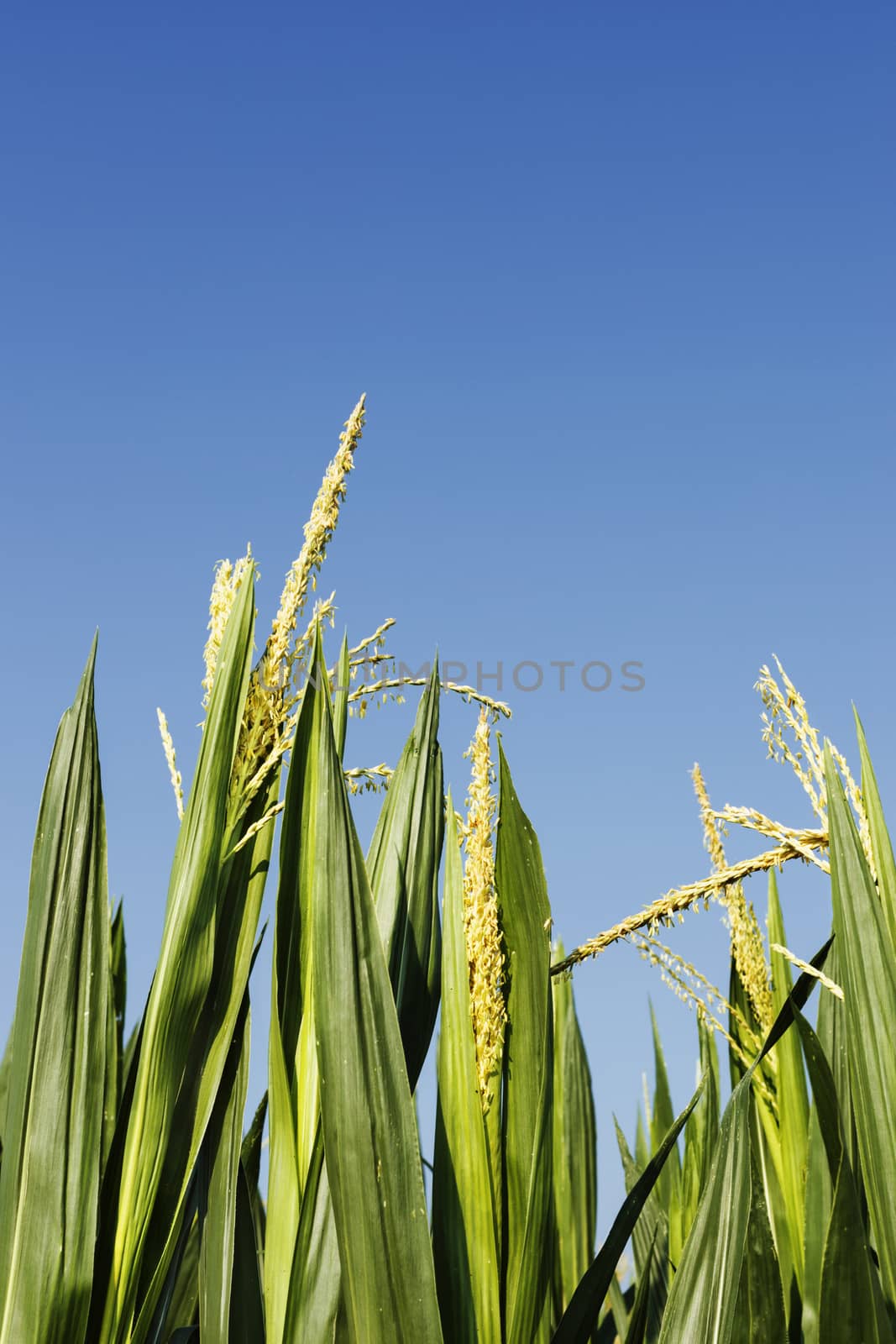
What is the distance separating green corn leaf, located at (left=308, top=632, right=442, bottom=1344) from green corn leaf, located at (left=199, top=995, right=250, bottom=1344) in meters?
0.28

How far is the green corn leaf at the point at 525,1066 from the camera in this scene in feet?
4.41

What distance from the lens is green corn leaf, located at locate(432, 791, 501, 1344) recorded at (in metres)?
1.37

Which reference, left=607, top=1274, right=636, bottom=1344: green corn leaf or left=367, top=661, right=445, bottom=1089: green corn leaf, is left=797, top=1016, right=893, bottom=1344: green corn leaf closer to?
left=367, top=661, right=445, bottom=1089: green corn leaf

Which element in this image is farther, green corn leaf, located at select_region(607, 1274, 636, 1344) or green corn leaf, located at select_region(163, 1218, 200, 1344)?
green corn leaf, located at select_region(607, 1274, 636, 1344)

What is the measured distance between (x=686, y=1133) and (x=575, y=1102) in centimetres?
61

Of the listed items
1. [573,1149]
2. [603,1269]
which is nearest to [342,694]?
[603,1269]

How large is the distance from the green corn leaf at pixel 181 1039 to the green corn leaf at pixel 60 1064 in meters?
0.05

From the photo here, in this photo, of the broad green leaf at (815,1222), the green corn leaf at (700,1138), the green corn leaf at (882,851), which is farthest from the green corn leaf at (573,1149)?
the green corn leaf at (882,851)

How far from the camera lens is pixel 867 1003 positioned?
136 cm

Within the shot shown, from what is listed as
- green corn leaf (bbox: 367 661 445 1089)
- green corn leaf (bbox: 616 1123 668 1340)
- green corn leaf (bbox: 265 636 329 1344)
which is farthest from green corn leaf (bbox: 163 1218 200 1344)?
green corn leaf (bbox: 616 1123 668 1340)

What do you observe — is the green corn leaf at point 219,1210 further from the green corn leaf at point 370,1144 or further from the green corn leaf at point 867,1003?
the green corn leaf at point 867,1003

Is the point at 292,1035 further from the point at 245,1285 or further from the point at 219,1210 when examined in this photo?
the point at 245,1285

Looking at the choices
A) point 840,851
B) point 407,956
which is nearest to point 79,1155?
point 407,956

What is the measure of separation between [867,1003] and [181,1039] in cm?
83
